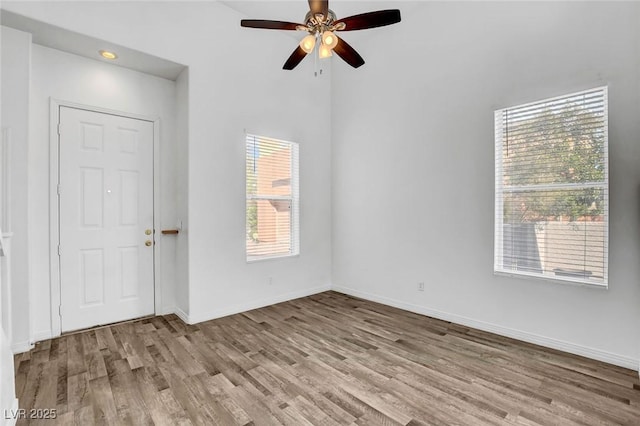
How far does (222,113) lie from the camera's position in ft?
12.4

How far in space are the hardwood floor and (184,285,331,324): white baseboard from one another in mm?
170

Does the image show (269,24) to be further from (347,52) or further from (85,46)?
(85,46)

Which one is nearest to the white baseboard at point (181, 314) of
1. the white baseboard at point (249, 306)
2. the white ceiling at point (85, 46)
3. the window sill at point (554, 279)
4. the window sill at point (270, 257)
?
the white baseboard at point (249, 306)

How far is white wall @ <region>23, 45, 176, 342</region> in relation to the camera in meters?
3.04

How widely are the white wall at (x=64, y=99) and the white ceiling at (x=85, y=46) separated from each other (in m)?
0.10

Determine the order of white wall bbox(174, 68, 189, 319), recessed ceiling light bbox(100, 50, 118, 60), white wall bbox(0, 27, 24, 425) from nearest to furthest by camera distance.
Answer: white wall bbox(0, 27, 24, 425)
recessed ceiling light bbox(100, 50, 118, 60)
white wall bbox(174, 68, 189, 319)

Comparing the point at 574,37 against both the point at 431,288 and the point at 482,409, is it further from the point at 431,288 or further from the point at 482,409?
the point at 482,409

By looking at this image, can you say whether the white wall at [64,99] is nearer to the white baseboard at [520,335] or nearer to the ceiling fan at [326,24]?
the ceiling fan at [326,24]

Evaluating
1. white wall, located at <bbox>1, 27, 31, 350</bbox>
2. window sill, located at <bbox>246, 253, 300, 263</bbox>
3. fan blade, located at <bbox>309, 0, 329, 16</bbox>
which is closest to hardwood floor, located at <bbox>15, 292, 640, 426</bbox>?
white wall, located at <bbox>1, 27, 31, 350</bbox>

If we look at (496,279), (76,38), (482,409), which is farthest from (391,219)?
(76,38)

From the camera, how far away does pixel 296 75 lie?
4543 millimetres

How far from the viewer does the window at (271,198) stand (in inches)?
163

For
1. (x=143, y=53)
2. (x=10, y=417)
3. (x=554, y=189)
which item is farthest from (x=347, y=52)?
(x=10, y=417)

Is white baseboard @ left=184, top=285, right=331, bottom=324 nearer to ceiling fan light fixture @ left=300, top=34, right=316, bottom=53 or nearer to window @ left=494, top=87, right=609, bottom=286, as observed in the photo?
window @ left=494, top=87, right=609, bottom=286
